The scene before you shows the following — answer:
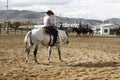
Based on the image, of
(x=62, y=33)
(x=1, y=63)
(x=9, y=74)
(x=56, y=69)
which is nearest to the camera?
(x=9, y=74)

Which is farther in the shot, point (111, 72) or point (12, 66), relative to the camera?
point (12, 66)

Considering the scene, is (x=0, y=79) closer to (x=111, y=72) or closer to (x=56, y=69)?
(x=56, y=69)

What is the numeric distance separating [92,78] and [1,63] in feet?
16.3

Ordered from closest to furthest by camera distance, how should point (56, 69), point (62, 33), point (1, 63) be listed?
point (56, 69), point (1, 63), point (62, 33)

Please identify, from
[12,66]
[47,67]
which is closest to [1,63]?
[12,66]

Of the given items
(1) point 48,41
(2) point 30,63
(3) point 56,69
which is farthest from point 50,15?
(3) point 56,69

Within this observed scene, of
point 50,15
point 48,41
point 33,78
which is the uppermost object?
point 50,15

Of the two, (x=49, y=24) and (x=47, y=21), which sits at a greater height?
(x=47, y=21)

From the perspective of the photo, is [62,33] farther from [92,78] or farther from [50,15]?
[92,78]

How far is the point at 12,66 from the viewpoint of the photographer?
40.7ft

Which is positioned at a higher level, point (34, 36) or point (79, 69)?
point (34, 36)

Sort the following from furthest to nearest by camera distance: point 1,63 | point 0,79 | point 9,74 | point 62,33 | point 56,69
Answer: point 62,33 < point 1,63 < point 56,69 < point 9,74 < point 0,79

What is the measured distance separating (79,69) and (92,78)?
2097mm

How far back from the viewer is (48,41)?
13859 mm
